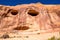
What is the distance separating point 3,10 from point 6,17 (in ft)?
6.17

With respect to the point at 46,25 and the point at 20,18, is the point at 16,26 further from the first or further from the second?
the point at 46,25

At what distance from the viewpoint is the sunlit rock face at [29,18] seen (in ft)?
118

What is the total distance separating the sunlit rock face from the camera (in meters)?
36.1

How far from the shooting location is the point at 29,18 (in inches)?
1492

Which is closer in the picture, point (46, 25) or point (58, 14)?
point (46, 25)

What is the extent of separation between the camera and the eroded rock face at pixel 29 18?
1422 inches

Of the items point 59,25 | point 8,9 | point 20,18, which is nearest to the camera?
point 59,25

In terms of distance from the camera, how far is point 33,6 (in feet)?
127

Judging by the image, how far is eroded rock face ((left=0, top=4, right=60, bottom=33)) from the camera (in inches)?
1422

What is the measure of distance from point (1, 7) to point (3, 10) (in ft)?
2.60

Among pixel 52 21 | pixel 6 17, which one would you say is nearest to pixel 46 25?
→ pixel 52 21

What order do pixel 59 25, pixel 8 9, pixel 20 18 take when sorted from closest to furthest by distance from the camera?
pixel 59 25 → pixel 20 18 → pixel 8 9

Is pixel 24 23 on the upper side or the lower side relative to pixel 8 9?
lower

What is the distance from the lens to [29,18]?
124ft
